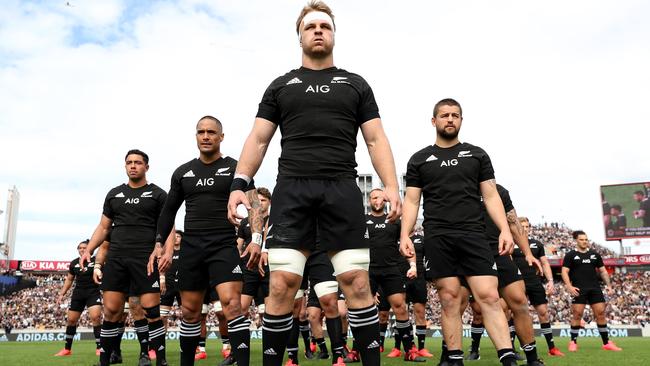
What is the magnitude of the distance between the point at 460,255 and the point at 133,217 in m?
5.03

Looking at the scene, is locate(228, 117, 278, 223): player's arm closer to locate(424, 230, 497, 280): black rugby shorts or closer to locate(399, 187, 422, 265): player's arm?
locate(399, 187, 422, 265): player's arm

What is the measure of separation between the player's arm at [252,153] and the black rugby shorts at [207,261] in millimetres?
2200

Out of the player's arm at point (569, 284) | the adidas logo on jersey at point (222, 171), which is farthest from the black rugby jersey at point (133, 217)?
the player's arm at point (569, 284)

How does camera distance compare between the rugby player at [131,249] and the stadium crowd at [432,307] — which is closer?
the rugby player at [131,249]

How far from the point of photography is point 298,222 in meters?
4.00

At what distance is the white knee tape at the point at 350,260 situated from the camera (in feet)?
12.9

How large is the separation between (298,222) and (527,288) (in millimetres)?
9392

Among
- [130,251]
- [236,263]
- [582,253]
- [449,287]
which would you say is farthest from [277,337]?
[582,253]

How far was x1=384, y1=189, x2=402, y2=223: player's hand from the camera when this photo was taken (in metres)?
3.96

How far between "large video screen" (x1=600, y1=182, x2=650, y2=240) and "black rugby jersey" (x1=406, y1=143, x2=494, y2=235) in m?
50.0

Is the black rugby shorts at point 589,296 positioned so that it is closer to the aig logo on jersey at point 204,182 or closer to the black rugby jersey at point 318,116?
the aig logo on jersey at point 204,182

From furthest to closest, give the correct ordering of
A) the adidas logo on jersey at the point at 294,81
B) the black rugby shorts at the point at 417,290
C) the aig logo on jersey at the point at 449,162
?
the black rugby shorts at the point at 417,290 → the aig logo on jersey at the point at 449,162 → the adidas logo on jersey at the point at 294,81

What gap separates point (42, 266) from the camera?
187 ft

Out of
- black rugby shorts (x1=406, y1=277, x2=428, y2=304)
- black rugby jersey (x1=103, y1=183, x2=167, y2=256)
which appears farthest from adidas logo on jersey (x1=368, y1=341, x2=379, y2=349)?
black rugby shorts (x1=406, y1=277, x2=428, y2=304)
